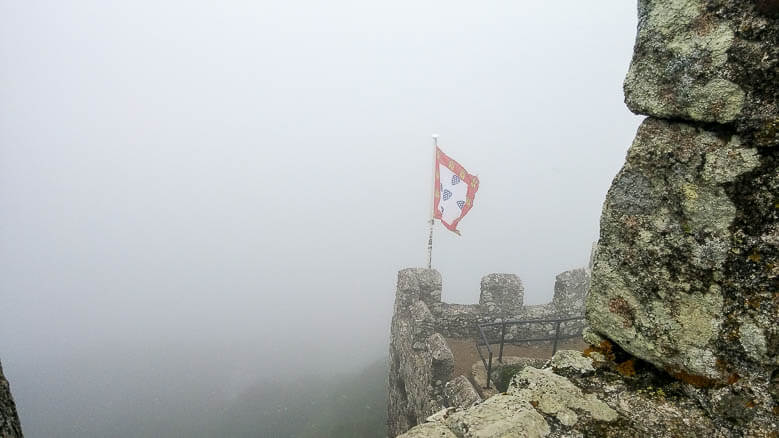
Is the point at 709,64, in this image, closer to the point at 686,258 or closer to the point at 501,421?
the point at 686,258

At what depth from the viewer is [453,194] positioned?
1481cm

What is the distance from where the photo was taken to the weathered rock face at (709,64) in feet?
6.59

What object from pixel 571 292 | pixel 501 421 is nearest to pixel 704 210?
pixel 501 421

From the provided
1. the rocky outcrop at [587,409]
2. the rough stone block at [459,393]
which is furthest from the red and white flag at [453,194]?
the rocky outcrop at [587,409]

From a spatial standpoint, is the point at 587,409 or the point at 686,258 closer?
the point at 686,258

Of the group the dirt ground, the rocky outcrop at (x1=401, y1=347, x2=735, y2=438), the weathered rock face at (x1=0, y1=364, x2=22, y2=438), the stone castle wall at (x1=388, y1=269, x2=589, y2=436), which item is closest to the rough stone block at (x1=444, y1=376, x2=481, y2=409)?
the dirt ground

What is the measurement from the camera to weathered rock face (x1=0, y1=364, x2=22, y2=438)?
181 cm

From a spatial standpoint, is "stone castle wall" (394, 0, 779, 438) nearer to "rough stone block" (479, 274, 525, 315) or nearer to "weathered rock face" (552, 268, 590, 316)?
"rough stone block" (479, 274, 525, 315)

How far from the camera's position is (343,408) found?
2166 centimetres

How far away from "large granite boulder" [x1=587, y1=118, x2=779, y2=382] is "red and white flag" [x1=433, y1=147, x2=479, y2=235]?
11958mm

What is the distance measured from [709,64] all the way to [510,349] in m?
12.0

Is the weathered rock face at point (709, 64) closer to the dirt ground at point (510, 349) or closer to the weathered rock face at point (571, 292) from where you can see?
the dirt ground at point (510, 349)

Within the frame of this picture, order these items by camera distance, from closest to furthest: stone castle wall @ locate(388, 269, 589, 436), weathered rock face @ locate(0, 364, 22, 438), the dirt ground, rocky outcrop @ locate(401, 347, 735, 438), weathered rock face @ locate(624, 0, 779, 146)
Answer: weathered rock face @ locate(0, 364, 22, 438)
weathered rock face @ locate(624, 0, 779, 146)
rocky outcrop @ locate(401, 347, 735, 438)
the dirt ground
stone castle wall @ locate(388, 269, 589, 436)

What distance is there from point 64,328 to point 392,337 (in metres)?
62.4
